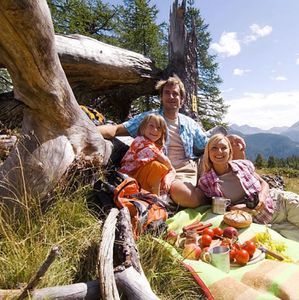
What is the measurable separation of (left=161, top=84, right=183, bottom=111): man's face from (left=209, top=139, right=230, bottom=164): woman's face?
47.3 inches

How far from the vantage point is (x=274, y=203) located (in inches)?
155

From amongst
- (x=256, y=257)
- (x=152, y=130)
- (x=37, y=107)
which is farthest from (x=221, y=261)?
(x=37, y=107)

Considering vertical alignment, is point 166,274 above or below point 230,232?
below

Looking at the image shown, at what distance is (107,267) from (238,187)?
235 cm

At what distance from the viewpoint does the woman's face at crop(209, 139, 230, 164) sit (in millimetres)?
3893

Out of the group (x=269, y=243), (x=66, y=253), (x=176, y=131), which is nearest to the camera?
(x=66, y=253)

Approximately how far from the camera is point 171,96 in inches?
189

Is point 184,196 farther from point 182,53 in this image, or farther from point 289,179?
point 289,179

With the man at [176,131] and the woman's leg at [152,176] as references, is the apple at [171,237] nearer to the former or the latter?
the woman's leg at [152,176]

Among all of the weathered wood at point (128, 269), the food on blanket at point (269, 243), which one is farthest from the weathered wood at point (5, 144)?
the food on blanket at point (269, 243)

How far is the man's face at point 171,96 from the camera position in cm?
477

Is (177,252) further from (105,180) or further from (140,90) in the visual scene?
(140,90)

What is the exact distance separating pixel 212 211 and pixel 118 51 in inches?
167

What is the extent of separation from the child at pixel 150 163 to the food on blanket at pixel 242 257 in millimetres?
1275
